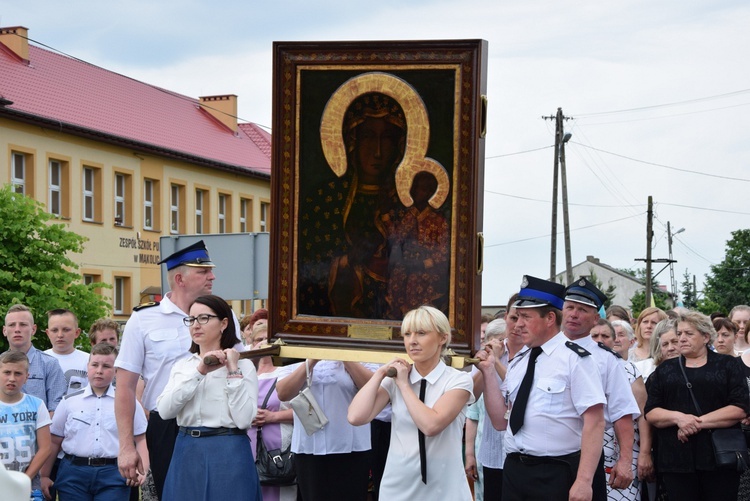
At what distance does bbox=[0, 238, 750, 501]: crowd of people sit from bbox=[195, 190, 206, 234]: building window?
134 feet

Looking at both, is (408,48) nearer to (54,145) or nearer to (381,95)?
(381,95)

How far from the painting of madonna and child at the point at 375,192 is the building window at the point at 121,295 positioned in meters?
39.6

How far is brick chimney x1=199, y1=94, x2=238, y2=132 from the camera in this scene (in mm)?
58281

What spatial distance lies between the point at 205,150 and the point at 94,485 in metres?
44.2

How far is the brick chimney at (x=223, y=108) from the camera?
191ft

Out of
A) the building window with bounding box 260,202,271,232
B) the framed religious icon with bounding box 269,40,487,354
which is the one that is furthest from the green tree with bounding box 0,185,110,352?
the building window with bounding box 260,202,271,232

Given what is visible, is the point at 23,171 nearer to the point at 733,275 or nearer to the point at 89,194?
the point at 89,194

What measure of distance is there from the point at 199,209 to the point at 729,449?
44048 mm

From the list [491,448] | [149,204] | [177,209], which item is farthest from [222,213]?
[491,448]

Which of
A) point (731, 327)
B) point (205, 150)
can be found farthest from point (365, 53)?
point (205, 150)

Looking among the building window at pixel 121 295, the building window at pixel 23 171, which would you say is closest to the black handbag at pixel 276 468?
the building window at pixel 23 171

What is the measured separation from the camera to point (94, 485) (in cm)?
928

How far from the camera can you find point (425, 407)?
6.41 m

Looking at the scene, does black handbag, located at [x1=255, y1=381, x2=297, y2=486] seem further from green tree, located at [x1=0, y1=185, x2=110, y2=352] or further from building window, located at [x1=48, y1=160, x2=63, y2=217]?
building window, located at [x1=48, y1=160, x2=63, y2=217]
